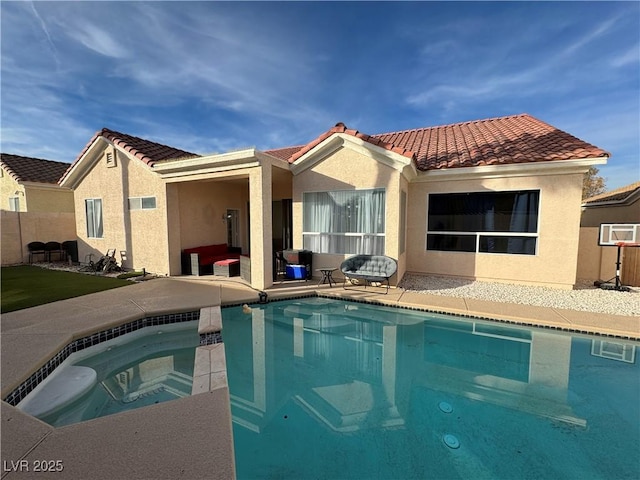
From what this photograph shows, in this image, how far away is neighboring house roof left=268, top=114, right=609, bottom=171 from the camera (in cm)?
1030

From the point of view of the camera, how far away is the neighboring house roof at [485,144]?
33.8ft

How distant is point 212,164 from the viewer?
1126 cm

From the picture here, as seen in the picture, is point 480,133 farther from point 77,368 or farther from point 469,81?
point 77,368

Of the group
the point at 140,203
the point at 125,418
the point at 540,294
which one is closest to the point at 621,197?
the point at 540,294

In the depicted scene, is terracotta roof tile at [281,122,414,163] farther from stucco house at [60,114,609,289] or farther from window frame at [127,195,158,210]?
window frame at [127,195,158,210]

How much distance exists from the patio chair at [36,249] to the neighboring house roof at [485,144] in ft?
55.9

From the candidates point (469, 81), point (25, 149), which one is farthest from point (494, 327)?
point (25, 149)

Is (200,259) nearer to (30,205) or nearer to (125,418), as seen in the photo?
(125,418)

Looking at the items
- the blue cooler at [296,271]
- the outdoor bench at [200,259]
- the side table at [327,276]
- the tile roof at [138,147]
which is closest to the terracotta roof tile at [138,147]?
the tile roof at [138,147]

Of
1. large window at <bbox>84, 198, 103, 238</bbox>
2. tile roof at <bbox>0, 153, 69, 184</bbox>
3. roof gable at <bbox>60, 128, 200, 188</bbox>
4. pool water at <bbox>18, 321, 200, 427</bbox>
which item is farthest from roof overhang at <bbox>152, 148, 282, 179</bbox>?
tile roof at <bbox>0, 153, 69, 184</bbox>

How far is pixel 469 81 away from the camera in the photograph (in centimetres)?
1408

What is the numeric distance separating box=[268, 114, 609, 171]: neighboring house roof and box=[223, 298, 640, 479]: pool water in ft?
21.3

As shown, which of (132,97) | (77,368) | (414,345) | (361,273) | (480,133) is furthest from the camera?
(132,97)

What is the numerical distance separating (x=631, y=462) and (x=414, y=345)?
155 inches
